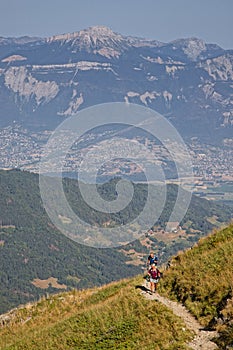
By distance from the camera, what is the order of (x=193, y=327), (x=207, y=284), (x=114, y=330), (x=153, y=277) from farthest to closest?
1. (x=153, y=277)
2. (x=207, y=284)
3. (x=114, y=330)
4. (x=193, y=327)

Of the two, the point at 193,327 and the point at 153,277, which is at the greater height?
the point at 153,277

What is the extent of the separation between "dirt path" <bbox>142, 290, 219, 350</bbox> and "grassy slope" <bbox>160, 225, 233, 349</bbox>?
27 cm

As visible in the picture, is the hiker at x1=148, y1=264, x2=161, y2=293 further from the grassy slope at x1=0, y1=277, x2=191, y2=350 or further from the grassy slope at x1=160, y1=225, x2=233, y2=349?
the grassy slope at x1=0, y1=277, x2=191, y2=350

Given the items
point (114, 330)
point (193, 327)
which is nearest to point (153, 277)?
point (114, 330)

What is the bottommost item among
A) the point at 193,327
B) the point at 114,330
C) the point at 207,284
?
the point at 114,330

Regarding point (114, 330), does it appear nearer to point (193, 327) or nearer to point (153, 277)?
point (193, 327)

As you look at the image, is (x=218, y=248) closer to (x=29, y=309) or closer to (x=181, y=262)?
(x=181, y=262)

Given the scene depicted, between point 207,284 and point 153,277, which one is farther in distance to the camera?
point 153,277

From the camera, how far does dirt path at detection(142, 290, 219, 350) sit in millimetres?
20823

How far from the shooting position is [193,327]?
22.3 meters

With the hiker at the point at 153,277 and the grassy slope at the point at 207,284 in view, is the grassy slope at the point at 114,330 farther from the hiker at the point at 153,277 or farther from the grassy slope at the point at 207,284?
the grassy slope at the point at 207,284

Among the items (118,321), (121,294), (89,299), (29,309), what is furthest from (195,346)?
(29,309)

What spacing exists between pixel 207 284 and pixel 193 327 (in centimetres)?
256

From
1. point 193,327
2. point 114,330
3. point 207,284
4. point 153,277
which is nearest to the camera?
point 193,327
